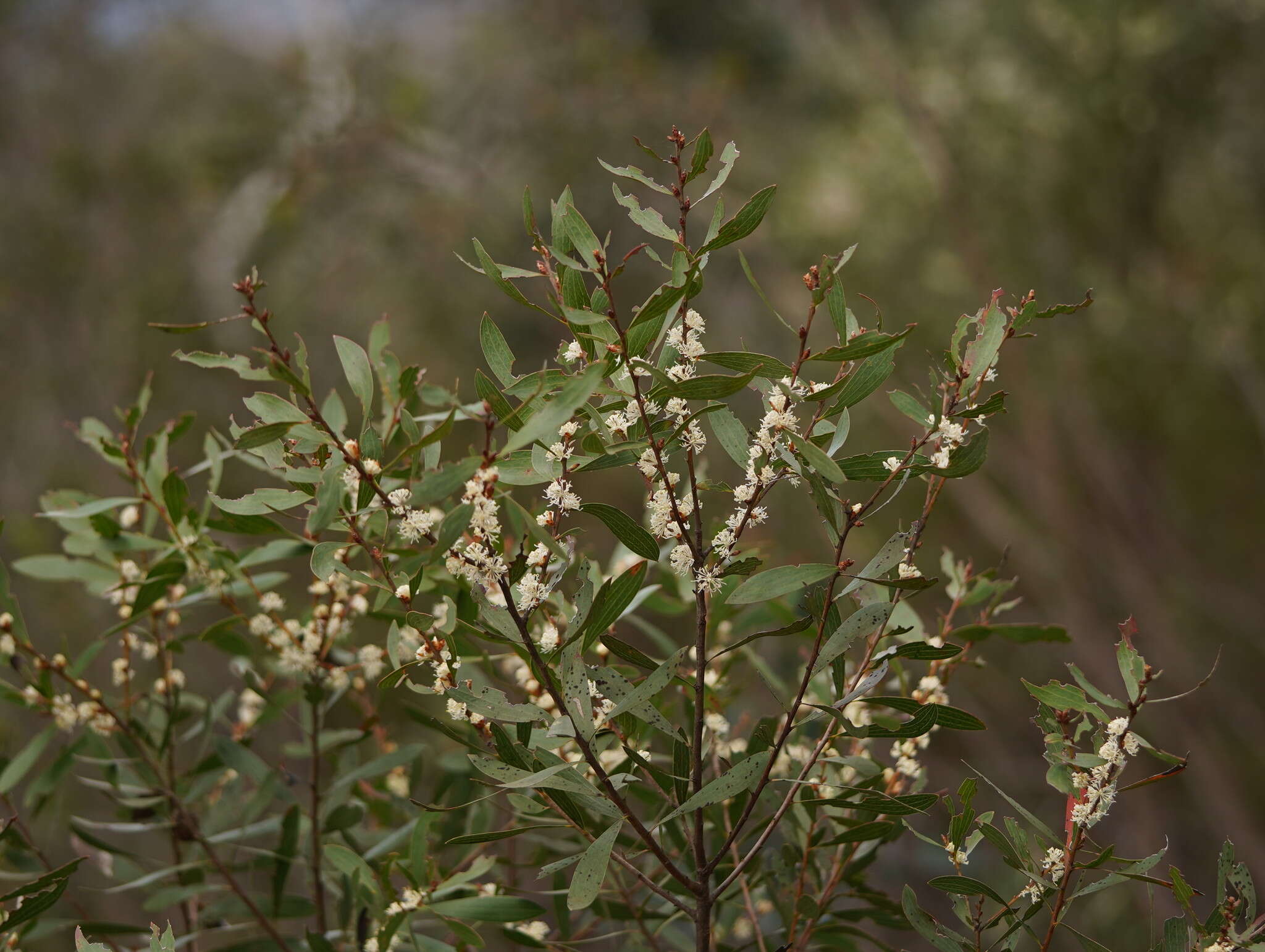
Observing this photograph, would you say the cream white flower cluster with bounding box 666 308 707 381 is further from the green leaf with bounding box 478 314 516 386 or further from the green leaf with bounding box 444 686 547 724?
the green leaf with bounding box 444 686 547 724

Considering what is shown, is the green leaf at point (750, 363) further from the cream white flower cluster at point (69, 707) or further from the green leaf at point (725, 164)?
the cream white flower cluster at point (69, 707)

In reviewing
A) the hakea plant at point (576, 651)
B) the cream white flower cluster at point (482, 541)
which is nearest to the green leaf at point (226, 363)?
the hakea plant at point (576, 651)

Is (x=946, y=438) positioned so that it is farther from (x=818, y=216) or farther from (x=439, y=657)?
(x=818, y=216)

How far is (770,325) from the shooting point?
3.58m

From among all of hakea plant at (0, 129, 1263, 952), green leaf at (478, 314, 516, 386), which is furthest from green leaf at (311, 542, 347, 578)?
green leaf at (478, 314, 516, 386)

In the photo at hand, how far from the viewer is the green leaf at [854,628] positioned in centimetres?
49

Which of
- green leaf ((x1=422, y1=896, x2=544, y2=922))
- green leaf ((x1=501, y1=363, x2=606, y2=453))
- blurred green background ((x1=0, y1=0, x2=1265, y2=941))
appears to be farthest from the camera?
blurred green background ((x1=0, y1=0, x2=1265, y2=941))

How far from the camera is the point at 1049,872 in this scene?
547 millimetres

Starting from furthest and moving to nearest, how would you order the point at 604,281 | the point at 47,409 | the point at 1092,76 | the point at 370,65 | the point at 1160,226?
the point at 47,409 < the point at 370,65 < the point at 1160,226 < the point at 1092,76 < the point at 604,281

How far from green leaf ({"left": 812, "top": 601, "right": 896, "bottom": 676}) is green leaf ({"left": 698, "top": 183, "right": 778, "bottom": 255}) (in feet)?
0.63

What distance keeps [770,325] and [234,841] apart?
3004mm

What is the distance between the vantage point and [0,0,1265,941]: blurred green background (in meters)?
2.91

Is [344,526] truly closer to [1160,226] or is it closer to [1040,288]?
[1040,288]

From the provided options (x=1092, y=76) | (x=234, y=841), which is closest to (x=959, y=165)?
(x=1092, y=76)
